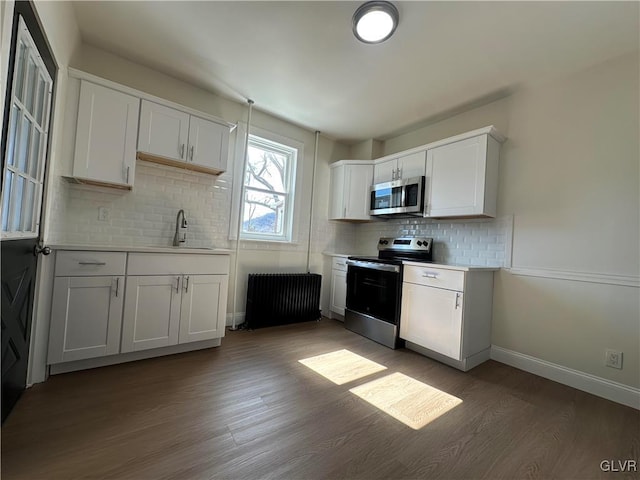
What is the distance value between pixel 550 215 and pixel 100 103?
402 cm

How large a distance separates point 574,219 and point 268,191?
3216mm

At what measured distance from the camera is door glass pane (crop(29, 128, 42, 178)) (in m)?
1.62

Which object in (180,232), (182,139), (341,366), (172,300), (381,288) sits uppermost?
(182,139)

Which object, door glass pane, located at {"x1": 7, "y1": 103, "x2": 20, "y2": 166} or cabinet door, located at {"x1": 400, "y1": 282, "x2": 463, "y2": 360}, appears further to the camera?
cabinet door, located at {"x1": 400, "y1": 282, "x2": 463, "y2": 360}

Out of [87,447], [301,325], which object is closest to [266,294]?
Result: [301,325]

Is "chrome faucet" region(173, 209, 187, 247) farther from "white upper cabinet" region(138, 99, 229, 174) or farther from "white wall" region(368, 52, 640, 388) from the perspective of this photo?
"white wall" region(368, 52, 640, 388)

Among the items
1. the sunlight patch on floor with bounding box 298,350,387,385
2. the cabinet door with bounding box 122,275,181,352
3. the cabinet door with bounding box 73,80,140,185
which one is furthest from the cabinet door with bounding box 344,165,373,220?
the cabinet door with bounding box 73,80,140,185

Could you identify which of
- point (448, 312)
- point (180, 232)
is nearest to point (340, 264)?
point (448, 312)

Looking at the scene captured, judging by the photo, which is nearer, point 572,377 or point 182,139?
point 572,377

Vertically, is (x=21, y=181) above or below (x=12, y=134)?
below

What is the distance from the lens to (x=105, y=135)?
234 centimetres

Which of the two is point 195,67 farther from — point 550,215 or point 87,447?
point 550,215

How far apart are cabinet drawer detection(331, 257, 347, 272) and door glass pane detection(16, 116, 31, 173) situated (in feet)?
10.2

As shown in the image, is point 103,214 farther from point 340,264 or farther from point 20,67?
point 340,264
